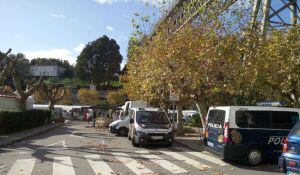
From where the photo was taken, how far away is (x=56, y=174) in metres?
11.5

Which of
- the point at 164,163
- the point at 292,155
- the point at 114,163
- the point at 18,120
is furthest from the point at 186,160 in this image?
the point at 18,120

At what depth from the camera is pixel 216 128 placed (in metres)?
15.0

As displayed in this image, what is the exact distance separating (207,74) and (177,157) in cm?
705

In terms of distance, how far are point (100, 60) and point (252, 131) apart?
9155cm

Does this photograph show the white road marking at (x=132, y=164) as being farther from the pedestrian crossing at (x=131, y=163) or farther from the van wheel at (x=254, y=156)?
the van wheel at (x=254, y=156)

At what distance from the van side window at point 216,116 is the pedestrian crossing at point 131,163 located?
1.31 metres

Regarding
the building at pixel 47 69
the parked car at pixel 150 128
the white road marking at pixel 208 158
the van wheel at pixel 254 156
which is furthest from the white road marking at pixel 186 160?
the building at pixel 47 69

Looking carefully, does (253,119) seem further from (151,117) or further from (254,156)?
(151,117)

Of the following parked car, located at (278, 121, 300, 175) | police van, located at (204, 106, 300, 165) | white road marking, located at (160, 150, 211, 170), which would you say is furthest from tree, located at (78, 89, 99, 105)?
parked car, located at (278, 121, 300, 175)

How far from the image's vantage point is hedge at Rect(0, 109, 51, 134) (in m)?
27.5

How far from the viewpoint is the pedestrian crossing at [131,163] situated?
1238cm

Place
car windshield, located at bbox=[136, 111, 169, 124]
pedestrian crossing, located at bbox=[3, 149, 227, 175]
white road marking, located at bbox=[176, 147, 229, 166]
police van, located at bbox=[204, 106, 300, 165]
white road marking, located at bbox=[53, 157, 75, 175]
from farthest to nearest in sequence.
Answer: car windshield, located at bbox=[136, 111, 169, 124]
white road marking, located at bbox=[176, 147, 229, 166]
police van, located at bbox=[204, 106, 300, 165]
pedestrian crossing, located at bbox=[3, 149, 227, 175]
white road marking, located at bbox=[53, 157, 75, 175]

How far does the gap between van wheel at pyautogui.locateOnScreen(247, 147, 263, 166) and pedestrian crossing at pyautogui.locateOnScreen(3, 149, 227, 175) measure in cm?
84

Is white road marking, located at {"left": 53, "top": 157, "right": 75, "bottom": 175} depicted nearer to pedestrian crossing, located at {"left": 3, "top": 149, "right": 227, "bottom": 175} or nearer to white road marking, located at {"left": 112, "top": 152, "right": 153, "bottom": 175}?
pedestrian crossing, located at {"left": 3, "top": 149, "right": 227, "bottom": 175}
